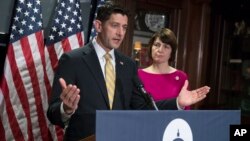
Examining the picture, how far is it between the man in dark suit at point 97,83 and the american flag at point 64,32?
1.02m

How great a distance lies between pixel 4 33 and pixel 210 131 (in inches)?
73.1

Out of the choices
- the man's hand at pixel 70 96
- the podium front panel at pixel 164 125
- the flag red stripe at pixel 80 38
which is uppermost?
the flag red stripe at pixel 80 38

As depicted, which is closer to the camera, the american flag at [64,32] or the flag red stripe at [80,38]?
the american flag at [64,32]

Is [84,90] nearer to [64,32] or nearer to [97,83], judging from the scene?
[97,83]

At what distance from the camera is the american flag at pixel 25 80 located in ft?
8.86

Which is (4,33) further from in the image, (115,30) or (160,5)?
(160,5)

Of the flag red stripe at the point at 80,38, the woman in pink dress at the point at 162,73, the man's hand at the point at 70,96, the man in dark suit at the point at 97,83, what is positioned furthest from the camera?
the flag red stripe at the point at 80,38

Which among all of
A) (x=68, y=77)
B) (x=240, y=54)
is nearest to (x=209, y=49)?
(x=240, y=54)

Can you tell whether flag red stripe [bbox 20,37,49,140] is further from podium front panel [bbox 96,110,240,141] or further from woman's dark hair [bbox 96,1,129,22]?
podium front panel [bbox 96,110,240,141]

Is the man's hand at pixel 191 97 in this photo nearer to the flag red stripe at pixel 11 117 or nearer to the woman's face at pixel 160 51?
the woman's face at pixel 160 51

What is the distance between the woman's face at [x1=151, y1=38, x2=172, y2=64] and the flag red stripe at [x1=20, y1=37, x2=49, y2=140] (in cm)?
92

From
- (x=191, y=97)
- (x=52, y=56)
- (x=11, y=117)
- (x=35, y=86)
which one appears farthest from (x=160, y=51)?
(x=11, y=117)

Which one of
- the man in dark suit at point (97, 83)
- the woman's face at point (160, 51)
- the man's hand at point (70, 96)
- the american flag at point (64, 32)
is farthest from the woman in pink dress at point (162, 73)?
the man's hand at point (70, 96)

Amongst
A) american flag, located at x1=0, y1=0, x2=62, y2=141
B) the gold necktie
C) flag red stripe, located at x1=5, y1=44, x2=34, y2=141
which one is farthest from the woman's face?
flag red stripe, located at x1=5, y1=44, x2=34, y2=141
